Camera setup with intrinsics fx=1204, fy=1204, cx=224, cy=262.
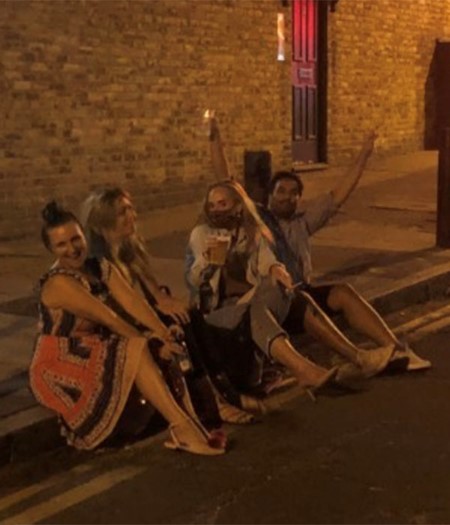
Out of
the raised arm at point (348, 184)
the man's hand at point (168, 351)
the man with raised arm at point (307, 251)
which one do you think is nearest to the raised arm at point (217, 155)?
the man with raised arm at point (307, 251)

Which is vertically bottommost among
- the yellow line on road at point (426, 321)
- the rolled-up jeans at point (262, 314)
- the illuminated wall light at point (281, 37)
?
the yellow line on road at point (426, 321)

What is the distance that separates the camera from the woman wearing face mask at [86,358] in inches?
222

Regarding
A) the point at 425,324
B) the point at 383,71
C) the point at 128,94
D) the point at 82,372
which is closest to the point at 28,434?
the point at 82,372

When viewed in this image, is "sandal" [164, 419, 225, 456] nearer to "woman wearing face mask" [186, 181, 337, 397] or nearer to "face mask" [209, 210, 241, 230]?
"woman wearing face mask" [186, 181, 337, 397]

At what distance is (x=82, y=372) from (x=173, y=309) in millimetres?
689

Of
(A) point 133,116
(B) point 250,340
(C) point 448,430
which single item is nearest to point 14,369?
(B) point 250,340

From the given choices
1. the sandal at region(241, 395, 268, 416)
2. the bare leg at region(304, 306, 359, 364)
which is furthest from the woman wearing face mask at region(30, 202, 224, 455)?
the bare leg at region(304, 306, 359, 364)

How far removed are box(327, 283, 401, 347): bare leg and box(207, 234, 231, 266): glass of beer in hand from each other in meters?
0.95

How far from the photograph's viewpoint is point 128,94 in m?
12.9

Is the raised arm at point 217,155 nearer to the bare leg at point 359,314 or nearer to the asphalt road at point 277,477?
the bare leg at point 359,314

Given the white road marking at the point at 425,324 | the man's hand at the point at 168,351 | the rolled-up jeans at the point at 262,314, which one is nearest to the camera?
the man's hand at the point at 168,351

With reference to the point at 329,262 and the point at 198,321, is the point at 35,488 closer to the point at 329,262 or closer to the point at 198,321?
the point at 198,321

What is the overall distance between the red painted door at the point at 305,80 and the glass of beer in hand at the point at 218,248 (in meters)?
10.6

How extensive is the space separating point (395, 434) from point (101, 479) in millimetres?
1566
